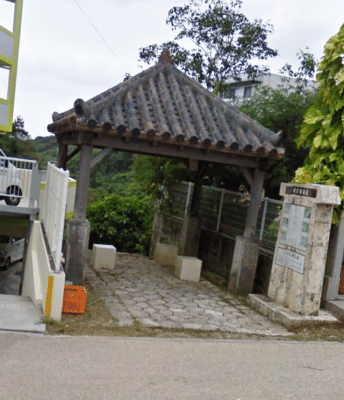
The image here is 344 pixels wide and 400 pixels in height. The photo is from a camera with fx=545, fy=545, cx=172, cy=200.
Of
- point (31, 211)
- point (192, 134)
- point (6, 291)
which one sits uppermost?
point (192, 134)

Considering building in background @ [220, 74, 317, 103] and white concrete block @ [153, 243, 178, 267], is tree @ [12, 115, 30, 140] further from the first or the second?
white concrete block @ [153, 243, 178, 267]

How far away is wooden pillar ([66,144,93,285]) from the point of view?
10.4 m

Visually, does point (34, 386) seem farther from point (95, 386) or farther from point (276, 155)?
point (276, 155)

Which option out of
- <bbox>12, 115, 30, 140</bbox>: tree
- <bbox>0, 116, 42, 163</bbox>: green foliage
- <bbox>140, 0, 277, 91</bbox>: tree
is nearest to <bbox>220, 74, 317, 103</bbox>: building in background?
<bbox>140, 0, 277, 91</bbox>: tree

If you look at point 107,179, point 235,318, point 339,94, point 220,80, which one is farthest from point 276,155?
point 107,179

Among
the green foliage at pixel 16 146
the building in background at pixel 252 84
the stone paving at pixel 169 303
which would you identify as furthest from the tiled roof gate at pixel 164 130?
the green foliage at pixel 16 146

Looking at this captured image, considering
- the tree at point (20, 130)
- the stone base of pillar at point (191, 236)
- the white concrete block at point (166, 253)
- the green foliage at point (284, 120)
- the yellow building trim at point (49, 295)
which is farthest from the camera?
the tree at point (20, 130)

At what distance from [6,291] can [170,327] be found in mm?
13274

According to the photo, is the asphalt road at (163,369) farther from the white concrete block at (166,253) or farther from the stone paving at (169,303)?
the white concrete block at (166,253)

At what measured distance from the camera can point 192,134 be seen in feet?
35.6

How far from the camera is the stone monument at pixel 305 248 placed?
9.14 m

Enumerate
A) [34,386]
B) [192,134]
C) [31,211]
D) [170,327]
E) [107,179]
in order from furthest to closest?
1. [107,179]
2. [31,211]
3. [192,134]
4. [170,327]
5. [34,386]

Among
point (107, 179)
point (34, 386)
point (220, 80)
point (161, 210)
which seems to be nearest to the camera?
point (34, 386)

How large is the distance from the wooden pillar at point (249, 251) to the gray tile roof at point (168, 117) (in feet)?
2.89
